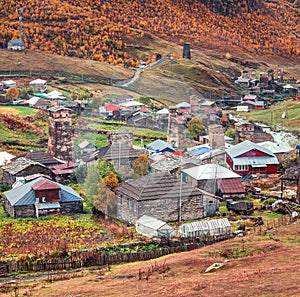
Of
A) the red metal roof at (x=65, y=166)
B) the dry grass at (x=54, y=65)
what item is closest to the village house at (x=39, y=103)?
the dry grass at (x=54, y=65)

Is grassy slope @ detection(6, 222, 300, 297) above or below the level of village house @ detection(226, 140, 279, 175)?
above

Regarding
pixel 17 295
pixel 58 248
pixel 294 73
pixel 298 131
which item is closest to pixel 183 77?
pixel 298 131

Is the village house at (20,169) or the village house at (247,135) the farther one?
the village house at (247,135)

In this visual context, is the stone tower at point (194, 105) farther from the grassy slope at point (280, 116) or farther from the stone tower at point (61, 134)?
the stone tower at point (61, 134)

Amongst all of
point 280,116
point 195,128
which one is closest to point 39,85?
point 195,128

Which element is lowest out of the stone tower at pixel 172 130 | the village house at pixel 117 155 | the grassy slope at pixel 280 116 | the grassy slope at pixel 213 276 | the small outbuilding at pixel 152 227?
the grassy slope at pixel 280 116

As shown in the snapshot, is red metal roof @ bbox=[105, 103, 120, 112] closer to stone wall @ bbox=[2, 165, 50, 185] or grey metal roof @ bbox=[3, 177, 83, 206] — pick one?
stone wall @ bbox=[2, 165, 50, 185]

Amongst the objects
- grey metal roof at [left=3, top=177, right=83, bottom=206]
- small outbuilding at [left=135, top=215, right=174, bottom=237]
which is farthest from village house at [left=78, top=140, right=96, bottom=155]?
small outbuilding at [left=135, top=215, right=174, bottom=237]

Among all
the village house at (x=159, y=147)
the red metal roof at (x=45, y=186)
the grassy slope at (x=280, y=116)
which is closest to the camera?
the red metal roof at (x=45, y=186)
